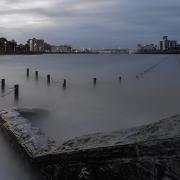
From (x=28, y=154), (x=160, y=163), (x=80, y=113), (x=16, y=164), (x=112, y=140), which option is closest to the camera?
(x=160, y=163)

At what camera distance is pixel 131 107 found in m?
23.1

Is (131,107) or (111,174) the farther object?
(131,107)

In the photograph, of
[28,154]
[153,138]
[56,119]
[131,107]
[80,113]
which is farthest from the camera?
[131,107]

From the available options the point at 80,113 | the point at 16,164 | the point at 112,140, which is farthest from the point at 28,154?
the point at 80,113

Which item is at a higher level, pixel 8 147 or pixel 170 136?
pixel 170 136

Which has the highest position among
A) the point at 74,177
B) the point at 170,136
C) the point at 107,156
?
the point at 170,136

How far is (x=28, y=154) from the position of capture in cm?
710

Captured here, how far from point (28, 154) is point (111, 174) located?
236 centimetres

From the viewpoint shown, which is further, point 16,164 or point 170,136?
point 16,164

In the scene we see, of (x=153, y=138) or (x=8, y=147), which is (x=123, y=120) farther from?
(x=153, y=138)

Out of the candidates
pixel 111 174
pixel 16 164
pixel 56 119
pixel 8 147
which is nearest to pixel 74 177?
pixel 111 174

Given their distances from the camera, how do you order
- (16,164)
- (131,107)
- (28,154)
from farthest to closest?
(131,107)
(16,164)
(28,154)

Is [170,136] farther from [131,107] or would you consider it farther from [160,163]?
[131,107]

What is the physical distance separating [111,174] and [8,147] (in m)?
4.80
